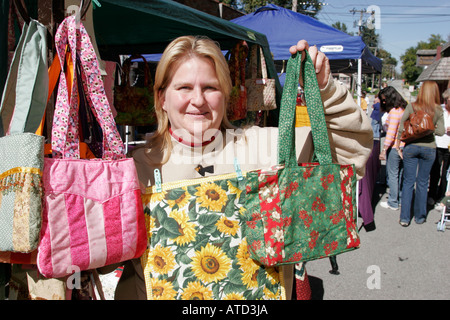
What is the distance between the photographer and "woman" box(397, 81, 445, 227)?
4926 mm

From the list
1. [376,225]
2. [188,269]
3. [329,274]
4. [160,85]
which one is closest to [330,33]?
[376,225]

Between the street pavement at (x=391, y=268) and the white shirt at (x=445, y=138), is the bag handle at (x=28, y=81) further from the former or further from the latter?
the white shirt at (x=445, y=138)

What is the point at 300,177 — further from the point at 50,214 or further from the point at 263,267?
the point at 50,214

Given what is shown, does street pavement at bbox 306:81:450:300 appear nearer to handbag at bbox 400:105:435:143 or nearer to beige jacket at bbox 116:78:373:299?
handbag at bbox 400:105:435:143

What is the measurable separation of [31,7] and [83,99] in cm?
45

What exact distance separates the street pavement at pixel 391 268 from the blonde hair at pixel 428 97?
1728 millimetres

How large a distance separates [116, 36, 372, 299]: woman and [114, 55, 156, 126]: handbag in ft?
5.23

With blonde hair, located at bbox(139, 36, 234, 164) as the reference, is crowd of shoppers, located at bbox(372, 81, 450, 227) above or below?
below

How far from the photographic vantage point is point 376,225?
5277 mm

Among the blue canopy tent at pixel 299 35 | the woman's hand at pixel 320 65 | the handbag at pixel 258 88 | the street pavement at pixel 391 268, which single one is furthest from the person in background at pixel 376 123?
the woman's hand at pixel 320 65

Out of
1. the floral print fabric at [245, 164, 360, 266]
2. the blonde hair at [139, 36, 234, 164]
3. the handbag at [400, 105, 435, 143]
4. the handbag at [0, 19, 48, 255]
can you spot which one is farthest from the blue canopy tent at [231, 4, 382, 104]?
the handbag at [0, 19, 48, 255]

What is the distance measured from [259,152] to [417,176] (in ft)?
15.4

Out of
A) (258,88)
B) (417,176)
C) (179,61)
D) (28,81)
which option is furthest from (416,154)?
(28,81)

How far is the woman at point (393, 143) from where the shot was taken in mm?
5711
